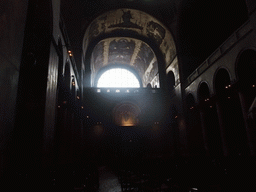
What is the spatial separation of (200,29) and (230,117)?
7.99 meters

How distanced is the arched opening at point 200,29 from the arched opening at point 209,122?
2.75 m

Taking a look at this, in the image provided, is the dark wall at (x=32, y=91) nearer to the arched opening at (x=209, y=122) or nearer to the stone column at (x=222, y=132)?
the stone column at (x=222, y=132)

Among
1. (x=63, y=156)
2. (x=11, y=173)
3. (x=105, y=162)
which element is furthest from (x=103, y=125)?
(x=11, y=173)

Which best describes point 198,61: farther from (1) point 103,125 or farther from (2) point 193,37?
(1) point 103,125

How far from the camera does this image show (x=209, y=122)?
46.4 ft

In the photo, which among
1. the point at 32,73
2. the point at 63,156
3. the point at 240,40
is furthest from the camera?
the point at 63,156

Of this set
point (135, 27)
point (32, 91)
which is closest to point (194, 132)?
point (135, 27)

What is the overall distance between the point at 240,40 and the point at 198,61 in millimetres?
6756

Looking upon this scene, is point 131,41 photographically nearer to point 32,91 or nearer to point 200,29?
point 200,29

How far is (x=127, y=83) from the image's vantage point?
27.3 m

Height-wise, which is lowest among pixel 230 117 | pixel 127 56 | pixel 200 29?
pixel 230 117

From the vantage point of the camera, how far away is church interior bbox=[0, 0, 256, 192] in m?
4.54

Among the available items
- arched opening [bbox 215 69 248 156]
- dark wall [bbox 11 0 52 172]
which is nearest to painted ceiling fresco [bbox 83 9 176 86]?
arched opening [bbox 215 69 248 156]

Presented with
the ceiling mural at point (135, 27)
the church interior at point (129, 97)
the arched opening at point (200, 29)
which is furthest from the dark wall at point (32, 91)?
the arched opening at point (200, 29)
